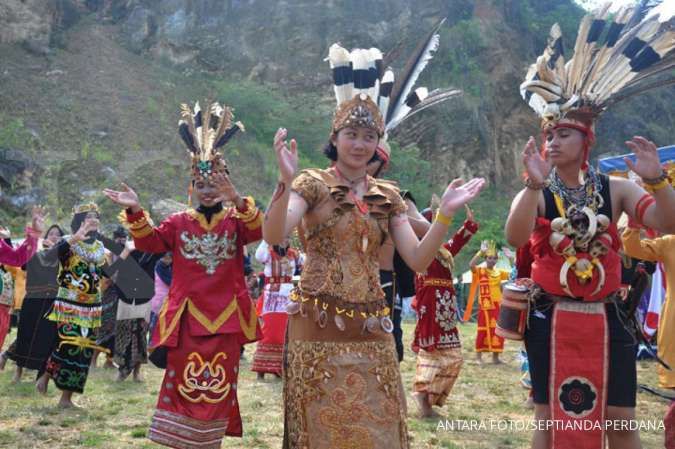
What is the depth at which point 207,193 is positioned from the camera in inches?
224

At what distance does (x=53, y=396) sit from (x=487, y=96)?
34.5 m

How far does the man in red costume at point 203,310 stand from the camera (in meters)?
5.36

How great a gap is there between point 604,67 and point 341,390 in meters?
2.27

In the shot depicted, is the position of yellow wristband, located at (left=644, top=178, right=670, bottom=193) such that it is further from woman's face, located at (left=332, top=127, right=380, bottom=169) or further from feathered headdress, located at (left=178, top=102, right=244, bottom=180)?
feathered headdress, located at (left=178, top=102, right=244, bottom=180)

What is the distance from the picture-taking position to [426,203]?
35.0 meters

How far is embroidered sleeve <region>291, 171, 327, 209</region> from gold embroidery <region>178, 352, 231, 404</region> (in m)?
1.97

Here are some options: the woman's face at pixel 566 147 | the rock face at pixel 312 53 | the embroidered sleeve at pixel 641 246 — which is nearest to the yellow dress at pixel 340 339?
the woman's face at pixel 566 147

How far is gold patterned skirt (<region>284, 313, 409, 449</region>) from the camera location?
12.4ft

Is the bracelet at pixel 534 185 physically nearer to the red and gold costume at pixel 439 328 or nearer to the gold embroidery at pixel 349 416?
the gold embroidery at pixel 349 416

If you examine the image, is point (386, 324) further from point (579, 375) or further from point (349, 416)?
point (579, 375)

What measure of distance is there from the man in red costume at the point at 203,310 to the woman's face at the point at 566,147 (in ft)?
6.66

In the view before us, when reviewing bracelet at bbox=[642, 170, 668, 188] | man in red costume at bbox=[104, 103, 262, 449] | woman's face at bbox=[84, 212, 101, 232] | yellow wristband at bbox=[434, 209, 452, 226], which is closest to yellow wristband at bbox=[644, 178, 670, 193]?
bracelet at bbox=[642, 170, 668, 188]

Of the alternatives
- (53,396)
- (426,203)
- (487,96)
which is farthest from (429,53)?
(487,96)

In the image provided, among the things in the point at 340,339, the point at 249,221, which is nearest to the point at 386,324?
the point at 340,339
